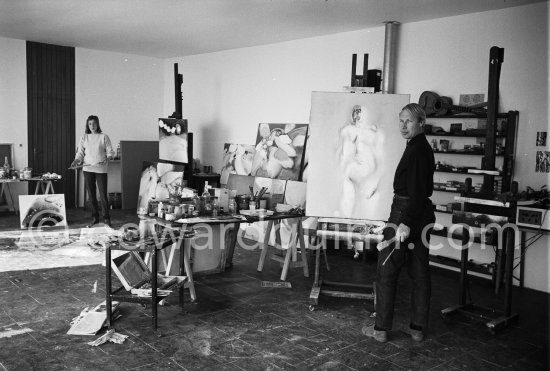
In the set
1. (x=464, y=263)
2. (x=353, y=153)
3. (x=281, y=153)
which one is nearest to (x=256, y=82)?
(x=281, y=153)

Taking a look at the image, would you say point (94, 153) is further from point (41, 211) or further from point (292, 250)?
point (292, 250)

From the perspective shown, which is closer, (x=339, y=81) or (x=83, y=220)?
(x=339, y=81)

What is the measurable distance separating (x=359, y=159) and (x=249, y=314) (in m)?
1.58

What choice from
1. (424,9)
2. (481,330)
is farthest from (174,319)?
(424,9)

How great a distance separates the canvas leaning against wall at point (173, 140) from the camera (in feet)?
27.5

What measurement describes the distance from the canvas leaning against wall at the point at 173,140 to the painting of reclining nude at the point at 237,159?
63cm

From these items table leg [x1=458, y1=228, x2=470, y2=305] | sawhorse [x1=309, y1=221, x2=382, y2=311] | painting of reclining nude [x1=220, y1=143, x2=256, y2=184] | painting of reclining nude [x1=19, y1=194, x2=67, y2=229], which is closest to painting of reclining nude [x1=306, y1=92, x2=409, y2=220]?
sawhorse [x1=309, y1=221, x2=382, y2=311]

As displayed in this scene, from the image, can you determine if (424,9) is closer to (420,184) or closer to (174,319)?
(420,184)

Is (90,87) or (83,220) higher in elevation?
(90,87)

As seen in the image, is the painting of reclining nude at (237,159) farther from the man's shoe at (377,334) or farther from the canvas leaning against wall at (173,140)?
the man's shoe at (377,334)

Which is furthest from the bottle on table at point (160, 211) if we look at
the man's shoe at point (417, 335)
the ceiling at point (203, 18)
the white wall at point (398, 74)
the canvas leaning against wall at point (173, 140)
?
the canvas leaning against wall at point (173, 140)

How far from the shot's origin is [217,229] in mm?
5359

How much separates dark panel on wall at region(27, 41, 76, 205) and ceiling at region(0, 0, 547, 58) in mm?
403

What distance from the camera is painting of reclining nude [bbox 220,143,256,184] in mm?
7812
